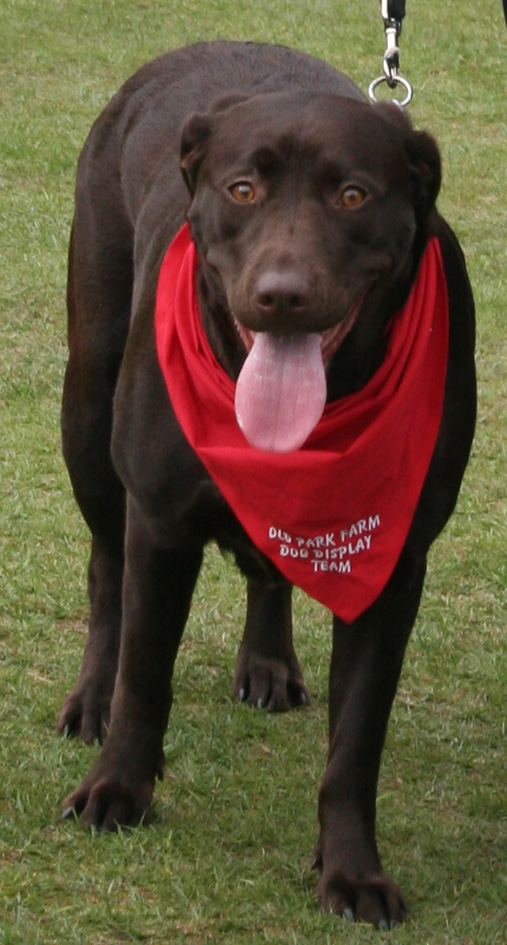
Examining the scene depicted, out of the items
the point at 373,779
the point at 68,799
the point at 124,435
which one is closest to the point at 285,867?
the point at 373,779

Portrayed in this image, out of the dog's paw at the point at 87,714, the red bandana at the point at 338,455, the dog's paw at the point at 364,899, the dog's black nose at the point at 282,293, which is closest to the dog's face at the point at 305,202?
the dog's black nose at the point at 282,293

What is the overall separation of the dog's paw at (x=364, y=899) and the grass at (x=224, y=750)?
0.03 m

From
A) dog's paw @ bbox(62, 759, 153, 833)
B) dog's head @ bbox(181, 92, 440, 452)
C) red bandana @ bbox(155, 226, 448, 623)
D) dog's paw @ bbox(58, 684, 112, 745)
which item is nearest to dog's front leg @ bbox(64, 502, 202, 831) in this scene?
dog's paw @ bbox(62, 759, 153, 833)

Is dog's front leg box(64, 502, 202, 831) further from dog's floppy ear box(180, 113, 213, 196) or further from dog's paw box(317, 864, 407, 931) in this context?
dog's floppy ear box(180, 113, 213, 196)

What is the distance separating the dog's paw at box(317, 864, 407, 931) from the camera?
3.36 meters

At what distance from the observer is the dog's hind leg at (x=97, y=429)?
4156 mm

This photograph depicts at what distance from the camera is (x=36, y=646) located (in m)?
4.66

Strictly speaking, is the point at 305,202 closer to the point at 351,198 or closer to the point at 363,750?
the point at 351,198

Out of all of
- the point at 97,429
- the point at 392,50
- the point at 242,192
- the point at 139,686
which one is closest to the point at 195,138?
the point at 242,192

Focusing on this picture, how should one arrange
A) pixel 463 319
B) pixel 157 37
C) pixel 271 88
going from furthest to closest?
pixel 157 37 → pixel 271 88 → pixel 463 319

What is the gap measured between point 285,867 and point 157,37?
32.1 feet

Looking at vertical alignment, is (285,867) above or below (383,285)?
below

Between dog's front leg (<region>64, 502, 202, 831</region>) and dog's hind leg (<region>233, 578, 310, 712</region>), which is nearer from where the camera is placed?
dog's front leg (<region>64, 502, 202, 831</region>)

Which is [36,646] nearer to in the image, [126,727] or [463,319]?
[126,727]
